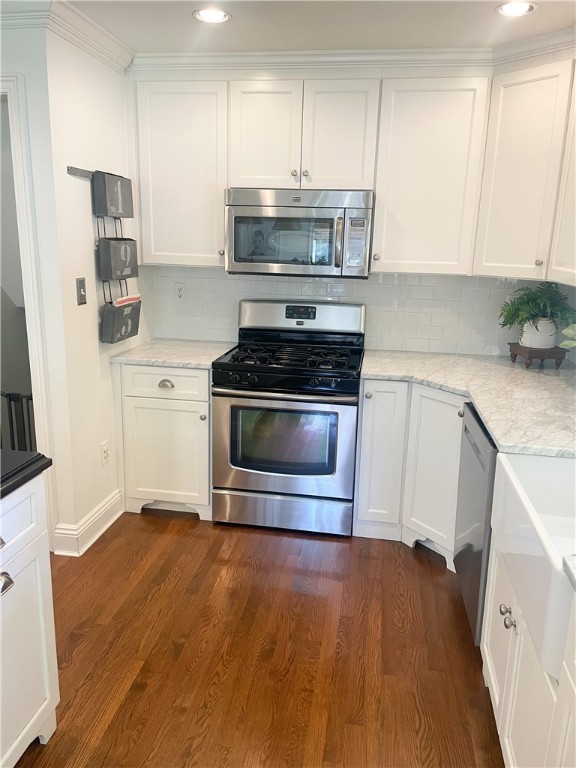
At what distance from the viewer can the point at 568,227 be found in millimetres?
2426

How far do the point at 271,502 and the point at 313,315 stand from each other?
1083 mm

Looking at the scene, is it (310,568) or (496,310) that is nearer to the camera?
(310,568)

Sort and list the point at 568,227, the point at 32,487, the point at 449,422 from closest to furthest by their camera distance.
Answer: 1. the point at 32,487
2. the point at 568,227
3. the point at 449,422

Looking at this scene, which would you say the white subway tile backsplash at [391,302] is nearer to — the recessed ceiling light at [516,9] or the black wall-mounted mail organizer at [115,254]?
the black wall-mounted mail organizer at [115,254]

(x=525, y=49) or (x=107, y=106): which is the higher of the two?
(x=525, y=49)

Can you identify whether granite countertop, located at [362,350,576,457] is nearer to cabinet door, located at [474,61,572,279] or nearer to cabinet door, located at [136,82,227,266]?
cabinet door, located at [474,61,572,279]

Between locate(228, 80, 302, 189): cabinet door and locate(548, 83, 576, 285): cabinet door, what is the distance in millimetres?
1244

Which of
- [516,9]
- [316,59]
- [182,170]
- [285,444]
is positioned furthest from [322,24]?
[285,444]

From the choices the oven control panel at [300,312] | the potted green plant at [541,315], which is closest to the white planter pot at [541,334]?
the potted green plant at [541,315]

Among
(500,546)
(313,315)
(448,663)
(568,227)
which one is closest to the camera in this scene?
(500,546)

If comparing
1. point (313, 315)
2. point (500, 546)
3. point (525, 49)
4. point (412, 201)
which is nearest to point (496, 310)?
point (412, 201)

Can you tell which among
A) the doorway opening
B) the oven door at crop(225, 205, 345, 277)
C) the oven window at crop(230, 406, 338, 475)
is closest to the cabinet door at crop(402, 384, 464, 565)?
the oven window at crop(230, 406, 338, 475)

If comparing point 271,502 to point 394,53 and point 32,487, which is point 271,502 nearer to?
point 32,487

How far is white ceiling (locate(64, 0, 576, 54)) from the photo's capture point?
87.5 inches
